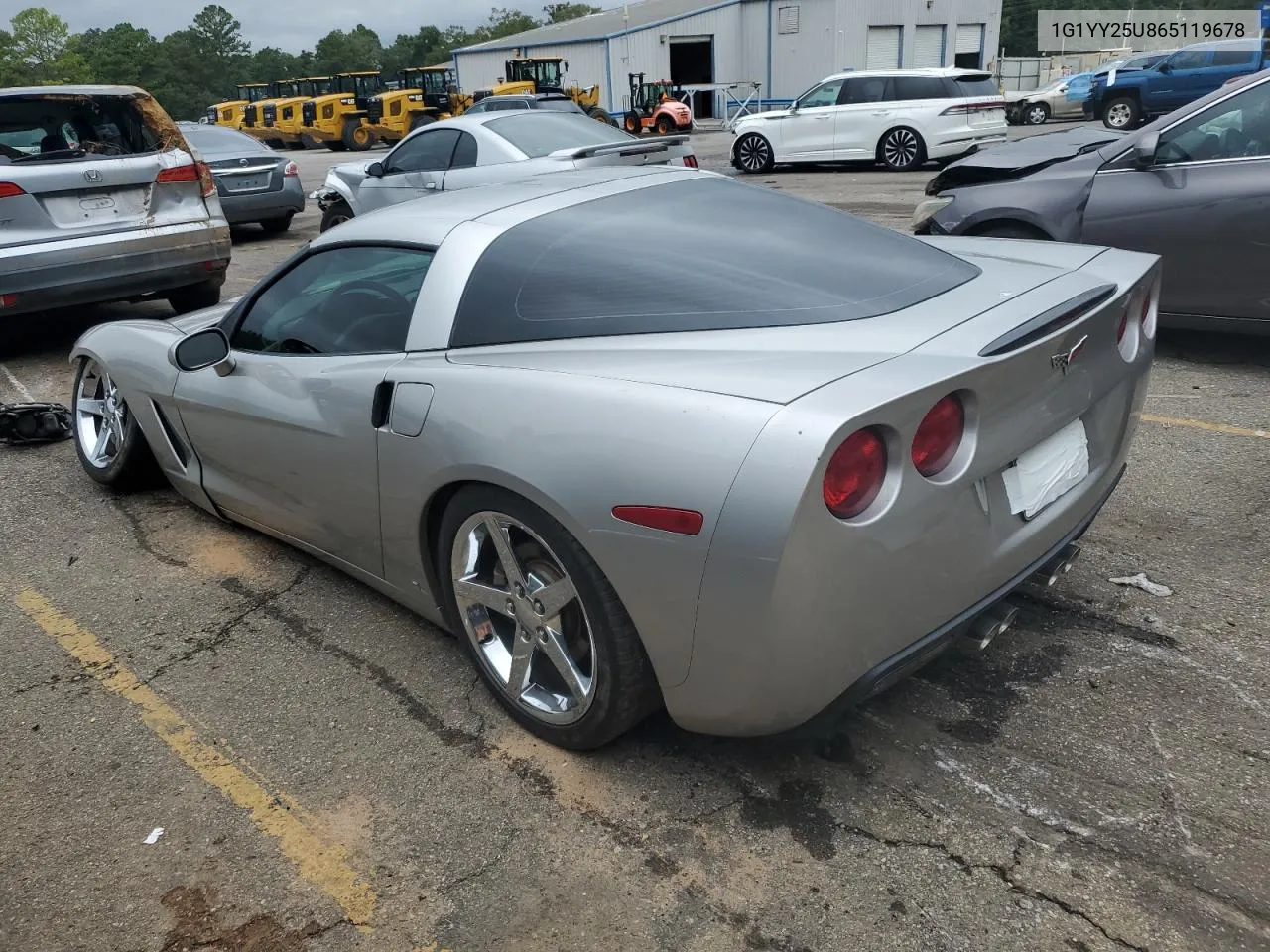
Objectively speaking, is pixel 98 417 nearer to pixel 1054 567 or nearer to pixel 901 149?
pixel 1054 567

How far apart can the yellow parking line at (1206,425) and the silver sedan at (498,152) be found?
5.42 m

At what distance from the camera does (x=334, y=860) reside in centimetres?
239

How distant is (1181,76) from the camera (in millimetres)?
20594

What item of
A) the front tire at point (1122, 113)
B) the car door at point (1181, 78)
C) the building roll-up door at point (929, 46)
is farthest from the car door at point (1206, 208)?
the building roll-up door at point (929, 46)

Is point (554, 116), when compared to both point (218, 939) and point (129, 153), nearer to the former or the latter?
point (129, 153)

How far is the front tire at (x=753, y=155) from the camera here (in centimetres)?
1825

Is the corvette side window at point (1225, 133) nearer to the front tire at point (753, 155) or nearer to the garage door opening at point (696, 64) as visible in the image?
the front tire at point (753, 155)

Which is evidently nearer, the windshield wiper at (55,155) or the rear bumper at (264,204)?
the windshield wiper at (55,155)

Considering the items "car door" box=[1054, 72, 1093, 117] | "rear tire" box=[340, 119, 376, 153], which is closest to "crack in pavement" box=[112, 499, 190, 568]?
"car door" box=[1054, 72, 1093, 117]

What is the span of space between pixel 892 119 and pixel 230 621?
1564 centimetres

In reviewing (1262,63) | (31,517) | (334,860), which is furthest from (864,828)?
(1262,63)

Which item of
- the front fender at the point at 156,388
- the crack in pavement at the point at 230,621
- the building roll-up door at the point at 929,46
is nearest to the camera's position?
the crack in pavement at the point at 230,621

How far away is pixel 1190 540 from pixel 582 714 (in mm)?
2407

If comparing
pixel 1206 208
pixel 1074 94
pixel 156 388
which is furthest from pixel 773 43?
pixel 156 388
